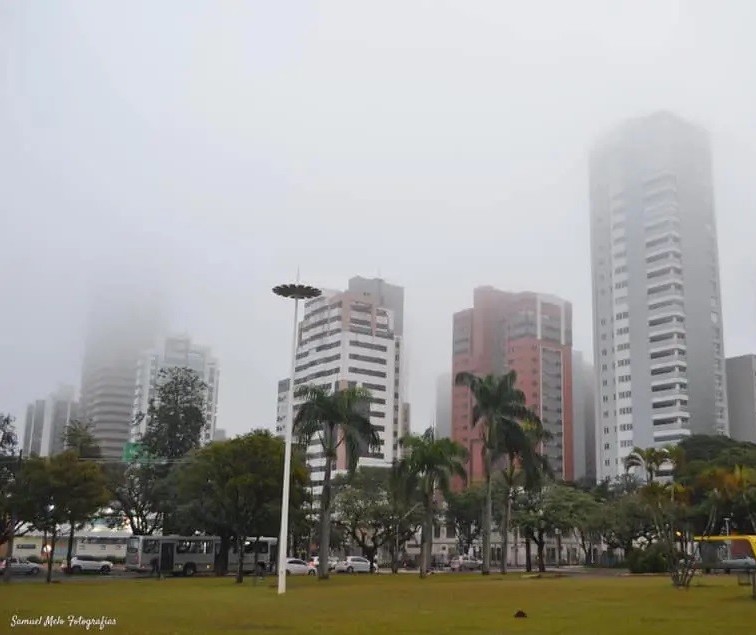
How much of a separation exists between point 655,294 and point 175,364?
59.7 metres

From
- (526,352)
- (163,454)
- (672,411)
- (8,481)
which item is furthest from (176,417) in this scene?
(526,352)

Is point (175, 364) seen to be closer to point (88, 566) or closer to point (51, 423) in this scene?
point (51, 423)

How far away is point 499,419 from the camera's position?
49.7 m

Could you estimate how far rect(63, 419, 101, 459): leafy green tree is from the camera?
71312 mm

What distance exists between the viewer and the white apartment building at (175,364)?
94062 millimetres

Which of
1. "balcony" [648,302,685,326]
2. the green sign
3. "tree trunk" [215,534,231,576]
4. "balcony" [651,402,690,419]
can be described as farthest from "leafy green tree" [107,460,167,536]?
"balcony" [648,302,685,326]

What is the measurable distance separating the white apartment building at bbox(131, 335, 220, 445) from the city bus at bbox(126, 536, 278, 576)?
34.9 metres

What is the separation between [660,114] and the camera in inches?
4547

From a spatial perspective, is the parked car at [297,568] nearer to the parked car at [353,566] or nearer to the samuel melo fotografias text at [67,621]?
the parked car at [353,566]

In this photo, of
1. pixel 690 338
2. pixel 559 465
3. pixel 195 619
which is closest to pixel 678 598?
pixel 195 619

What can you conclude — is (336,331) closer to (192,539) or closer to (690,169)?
(690,169)

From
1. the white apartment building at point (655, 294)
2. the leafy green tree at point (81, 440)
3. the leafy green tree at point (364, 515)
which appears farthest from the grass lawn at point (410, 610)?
the white apartment building at point (655, 294)

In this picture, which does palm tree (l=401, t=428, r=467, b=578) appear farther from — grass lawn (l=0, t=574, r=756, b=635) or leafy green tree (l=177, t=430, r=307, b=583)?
grass lawn (l=0, t=574, r=756, b=635)

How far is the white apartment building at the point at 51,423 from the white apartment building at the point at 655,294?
65.0m
